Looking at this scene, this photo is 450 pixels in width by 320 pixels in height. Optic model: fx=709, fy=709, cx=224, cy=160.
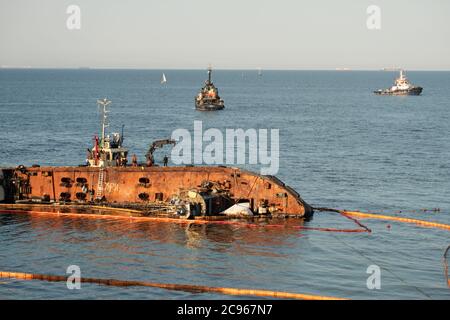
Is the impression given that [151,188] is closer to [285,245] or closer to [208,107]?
[285,245]

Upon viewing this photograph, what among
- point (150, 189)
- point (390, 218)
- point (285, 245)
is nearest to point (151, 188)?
point (150, 189)

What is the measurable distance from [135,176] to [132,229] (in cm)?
711

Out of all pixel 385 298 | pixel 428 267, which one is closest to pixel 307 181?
pixel 428 267

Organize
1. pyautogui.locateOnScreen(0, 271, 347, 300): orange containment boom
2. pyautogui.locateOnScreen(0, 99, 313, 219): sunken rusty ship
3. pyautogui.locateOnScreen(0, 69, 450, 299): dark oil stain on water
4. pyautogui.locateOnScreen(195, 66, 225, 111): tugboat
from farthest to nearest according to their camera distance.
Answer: pyautogui.locateOnScreen(195, 66, 225, 111): tugboat, pyautogui.locateOnScreen(0, 99, 313, 219): sunken rusty ship, pyautogui.locateOnScreen(0, 69, 450, 299): dark oil stain on water, pyautogui.locateOnScreen(0, 271, 347, 300): orange containment boom

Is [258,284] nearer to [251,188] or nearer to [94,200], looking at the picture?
[251,188]

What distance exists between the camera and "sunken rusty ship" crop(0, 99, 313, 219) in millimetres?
61891

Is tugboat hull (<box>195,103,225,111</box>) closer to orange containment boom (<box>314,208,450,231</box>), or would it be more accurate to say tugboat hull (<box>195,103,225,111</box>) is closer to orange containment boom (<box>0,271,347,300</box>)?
orange containment boom (<box>314,208,450,231</box>)

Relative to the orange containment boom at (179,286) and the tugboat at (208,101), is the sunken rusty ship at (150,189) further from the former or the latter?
the tugboat at (208,101)

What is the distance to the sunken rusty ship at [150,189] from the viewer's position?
2437 inches

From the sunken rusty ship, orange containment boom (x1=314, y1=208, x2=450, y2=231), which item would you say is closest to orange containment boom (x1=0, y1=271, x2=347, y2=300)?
the sunken rusty ship

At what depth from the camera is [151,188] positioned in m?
64.2

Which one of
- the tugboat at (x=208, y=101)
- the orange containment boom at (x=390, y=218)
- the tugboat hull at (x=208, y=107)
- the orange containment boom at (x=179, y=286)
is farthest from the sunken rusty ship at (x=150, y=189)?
the tugboat at (x=208, y=101)

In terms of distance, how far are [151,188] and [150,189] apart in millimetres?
149

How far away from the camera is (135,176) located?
6462 cm
